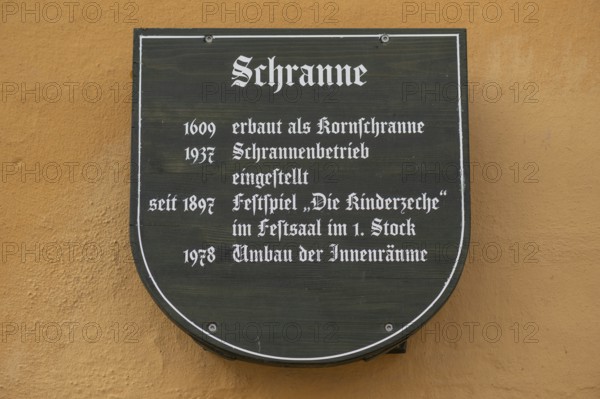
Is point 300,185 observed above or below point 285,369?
above

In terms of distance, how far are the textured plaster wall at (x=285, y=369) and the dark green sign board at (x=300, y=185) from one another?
21 centimetres

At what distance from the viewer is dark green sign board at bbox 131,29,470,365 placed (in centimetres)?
278

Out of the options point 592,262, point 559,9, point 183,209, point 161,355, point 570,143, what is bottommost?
point 161,355

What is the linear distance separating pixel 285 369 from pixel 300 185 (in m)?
0.61

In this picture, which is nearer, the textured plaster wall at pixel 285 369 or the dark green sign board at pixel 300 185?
the dark green sign board at pixel 300 185

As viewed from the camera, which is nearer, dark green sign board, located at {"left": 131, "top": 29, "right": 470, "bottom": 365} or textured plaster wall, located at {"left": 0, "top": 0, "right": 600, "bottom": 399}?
dark green sign board, located at {"left": 131, "top": 29, "right": 470, "bottom": 365}

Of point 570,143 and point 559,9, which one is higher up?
point 559,9

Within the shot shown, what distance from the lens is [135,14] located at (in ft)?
10.4

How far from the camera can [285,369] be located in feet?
9.60

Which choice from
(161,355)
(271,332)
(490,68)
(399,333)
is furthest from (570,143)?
(161,355)

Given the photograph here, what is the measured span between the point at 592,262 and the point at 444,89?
2.49 feet

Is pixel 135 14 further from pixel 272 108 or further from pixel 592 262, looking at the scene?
pixel 592 262

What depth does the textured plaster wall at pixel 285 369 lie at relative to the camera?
2.92 meters

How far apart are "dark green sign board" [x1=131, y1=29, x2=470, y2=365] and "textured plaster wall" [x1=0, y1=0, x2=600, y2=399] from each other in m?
0.21
